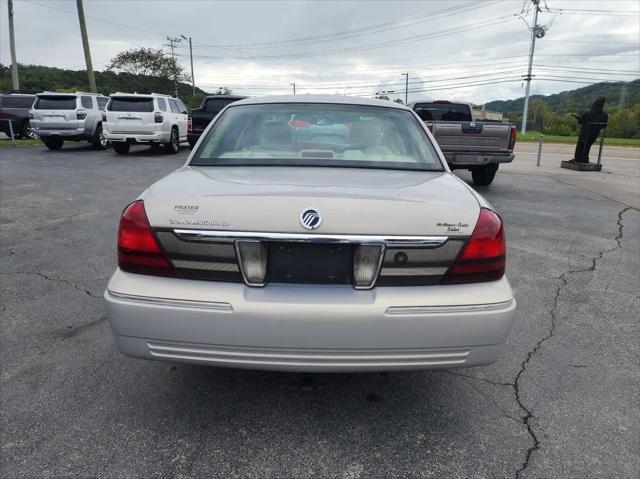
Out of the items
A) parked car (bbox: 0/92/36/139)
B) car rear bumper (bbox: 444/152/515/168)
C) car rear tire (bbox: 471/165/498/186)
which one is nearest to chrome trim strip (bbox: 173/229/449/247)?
car rear bumper (bbox: 444/152/515/168)

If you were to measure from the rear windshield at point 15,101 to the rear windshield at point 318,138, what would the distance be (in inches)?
828

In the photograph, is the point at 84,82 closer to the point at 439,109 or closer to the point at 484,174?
the point at 439,109

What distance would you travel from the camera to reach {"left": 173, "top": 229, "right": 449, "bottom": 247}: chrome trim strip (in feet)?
6.41

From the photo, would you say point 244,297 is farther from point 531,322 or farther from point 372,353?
point 531,322

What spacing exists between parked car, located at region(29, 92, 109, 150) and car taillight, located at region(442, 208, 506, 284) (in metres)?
16.6

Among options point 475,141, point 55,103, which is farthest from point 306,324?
point 55,103

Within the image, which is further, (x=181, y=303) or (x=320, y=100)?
(x=320, y=100)

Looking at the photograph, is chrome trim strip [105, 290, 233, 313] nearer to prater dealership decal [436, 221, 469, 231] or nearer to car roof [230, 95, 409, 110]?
prater dealership decal [436, 221, 469, 231]

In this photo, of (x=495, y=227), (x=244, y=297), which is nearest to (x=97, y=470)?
(x=244, y=297)

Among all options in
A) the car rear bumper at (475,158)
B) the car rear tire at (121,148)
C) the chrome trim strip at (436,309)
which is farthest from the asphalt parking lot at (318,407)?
the car rear tire at (121,148)

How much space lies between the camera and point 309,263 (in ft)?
6.58

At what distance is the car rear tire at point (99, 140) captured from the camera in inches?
653

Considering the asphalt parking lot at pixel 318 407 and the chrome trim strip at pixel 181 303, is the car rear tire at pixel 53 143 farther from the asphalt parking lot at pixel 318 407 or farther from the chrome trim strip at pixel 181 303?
the chrome trim strip at pixel 181 303

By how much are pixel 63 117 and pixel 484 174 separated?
1338cm
